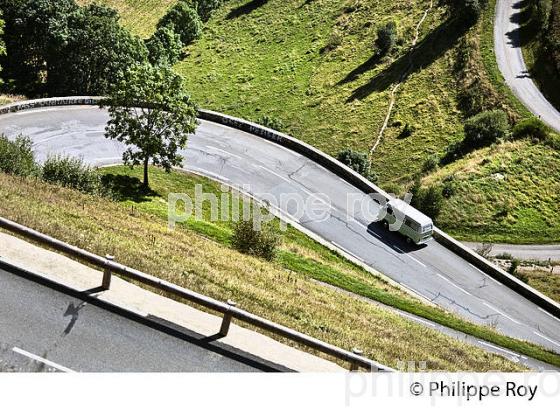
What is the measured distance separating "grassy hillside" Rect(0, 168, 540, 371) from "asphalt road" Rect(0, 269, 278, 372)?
2.95 m

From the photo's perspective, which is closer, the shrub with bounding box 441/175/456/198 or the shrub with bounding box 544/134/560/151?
the shrub with bounding box 441/175/456/198

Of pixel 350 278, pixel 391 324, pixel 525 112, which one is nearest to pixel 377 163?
pixel 525 112

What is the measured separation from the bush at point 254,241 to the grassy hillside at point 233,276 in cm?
90


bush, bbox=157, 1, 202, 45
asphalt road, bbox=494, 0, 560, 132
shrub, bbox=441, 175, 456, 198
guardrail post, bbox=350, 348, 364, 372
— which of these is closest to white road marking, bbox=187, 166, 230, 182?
shrub, bbox=441, 175, 456, 198

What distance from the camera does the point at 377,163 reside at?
5262cm

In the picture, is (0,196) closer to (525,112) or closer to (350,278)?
(350,278)

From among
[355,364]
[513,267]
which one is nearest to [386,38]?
[513,267]

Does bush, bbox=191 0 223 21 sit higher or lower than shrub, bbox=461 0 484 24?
lower

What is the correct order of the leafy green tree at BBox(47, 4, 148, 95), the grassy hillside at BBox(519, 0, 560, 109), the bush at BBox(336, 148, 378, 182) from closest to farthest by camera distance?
the bush at BBox(336, 148, 378, 182), the leafy green tree at BBox(47, 4, 148, 95), the grassy hillside at BBox(519, 0, 560, 109)

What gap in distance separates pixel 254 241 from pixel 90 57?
33466mm

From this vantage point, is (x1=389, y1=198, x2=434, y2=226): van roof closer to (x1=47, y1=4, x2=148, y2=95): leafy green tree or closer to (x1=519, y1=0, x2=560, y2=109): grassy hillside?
(x1=519, y1=0, x2=560, y2=109): grassy hillside

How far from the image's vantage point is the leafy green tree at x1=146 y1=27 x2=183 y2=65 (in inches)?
2827

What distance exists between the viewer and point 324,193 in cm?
4534

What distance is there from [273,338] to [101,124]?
38.7 metres
